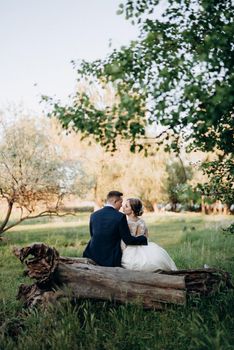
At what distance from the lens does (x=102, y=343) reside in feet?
16.2

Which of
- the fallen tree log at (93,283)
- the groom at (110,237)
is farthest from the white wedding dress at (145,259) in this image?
the fallen tree log at (93,283)

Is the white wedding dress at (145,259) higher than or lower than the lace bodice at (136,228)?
lower

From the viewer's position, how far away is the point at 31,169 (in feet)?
48.8

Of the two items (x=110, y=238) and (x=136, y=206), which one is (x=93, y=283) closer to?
(x=110, y=238)

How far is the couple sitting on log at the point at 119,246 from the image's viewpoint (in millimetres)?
7199

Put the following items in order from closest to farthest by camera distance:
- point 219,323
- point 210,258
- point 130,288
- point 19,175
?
point 219,323 → point 130,288 → point 210,258 → point 19,175

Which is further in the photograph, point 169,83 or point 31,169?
point 31,169

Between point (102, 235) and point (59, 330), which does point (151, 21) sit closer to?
point (102, 235)

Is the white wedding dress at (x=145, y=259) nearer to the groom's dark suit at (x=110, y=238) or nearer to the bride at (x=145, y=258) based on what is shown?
the bride at (x=145, y=258)

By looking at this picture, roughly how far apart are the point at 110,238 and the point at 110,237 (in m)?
0.02

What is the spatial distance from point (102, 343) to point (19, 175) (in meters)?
10.7

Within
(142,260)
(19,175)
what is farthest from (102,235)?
(19,175)

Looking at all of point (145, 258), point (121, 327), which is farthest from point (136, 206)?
point (121, 327)

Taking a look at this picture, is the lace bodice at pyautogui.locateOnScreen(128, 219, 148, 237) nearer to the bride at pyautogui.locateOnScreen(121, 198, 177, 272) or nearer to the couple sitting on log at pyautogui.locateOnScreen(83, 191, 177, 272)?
the couple sitting on log at pyautogui.locateOnScreen(83, 191, 177, 272)
